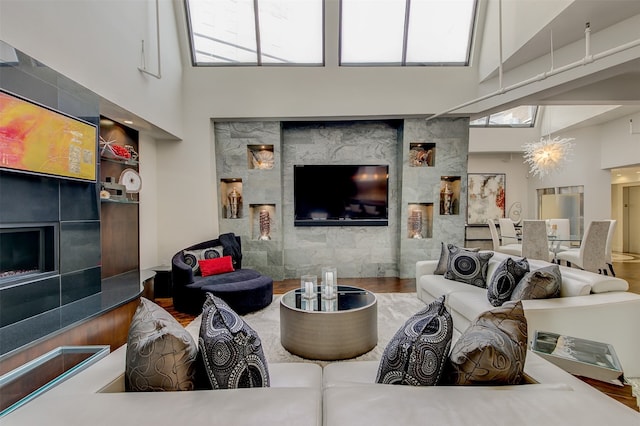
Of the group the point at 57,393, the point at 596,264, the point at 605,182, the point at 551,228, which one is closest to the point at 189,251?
the point at 57,393

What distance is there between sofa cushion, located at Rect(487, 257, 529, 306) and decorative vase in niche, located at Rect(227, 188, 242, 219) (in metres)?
4.25

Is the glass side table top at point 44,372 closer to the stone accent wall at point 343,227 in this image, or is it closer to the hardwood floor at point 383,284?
the hardwood floor at point 383,284

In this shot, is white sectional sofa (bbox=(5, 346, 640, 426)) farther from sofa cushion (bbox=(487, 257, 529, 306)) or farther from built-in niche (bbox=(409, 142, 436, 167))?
built-in niche (bbox=(409, 142, 436, 167))

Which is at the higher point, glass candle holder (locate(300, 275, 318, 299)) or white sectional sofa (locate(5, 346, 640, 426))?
white sectional sofa (locate(5, 346, 640, 426))

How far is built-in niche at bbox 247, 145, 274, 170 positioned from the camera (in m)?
5.84

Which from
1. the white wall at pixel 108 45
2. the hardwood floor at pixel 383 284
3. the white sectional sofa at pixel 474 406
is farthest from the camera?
the hardwood floor at pixel 383 284

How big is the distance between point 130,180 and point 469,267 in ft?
14.8

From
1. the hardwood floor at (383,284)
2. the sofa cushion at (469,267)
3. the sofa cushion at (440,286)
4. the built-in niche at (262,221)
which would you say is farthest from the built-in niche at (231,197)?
the sofa cushion at (469,267)

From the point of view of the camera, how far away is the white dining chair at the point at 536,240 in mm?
5188

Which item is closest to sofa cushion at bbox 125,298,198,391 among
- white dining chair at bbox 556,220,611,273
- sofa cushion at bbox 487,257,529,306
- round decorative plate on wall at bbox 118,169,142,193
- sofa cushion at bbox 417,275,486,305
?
sofa cushion at bbox 487,257,529,306

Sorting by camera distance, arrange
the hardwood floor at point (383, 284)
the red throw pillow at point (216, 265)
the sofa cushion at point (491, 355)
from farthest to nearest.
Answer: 1. the hardwood floor at point (383, 284)
2. the red throw pillow at point (216, 265)
3. the sofa cushion at point (491, 355)

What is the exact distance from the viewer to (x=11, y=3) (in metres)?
2.31

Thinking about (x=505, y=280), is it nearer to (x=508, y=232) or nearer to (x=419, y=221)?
(x=419, y=221)

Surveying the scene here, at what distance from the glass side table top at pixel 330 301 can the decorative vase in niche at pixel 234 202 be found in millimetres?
2824
